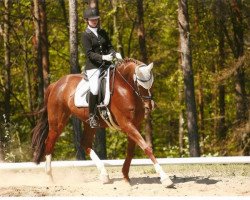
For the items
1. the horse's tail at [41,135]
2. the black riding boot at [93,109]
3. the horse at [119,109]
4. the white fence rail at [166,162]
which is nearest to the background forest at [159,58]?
the white fence rail at [166,162]

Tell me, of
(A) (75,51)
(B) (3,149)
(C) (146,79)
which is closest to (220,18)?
(A) (75,51)

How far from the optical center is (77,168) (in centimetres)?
1409

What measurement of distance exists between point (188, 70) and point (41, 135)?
777 cm

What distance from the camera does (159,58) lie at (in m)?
30.4

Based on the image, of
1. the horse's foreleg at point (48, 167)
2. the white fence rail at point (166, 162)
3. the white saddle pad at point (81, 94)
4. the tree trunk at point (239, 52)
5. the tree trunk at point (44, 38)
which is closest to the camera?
the white saddle pad at point (81, 94)

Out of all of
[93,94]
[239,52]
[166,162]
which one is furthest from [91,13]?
[239,52]

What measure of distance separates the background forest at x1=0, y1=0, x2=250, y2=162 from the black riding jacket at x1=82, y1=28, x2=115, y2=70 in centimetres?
1159

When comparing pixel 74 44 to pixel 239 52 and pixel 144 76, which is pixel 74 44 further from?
pixel 239 52

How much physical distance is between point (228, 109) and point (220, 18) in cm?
1364

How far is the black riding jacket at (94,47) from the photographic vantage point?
1091 centimetres

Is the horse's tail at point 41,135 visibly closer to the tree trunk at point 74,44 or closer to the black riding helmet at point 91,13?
the black riding helmet at point 91,13

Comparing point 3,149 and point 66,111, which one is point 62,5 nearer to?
point 3,149

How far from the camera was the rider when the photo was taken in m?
10.8

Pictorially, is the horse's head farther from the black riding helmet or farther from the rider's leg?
the black riding helmet
